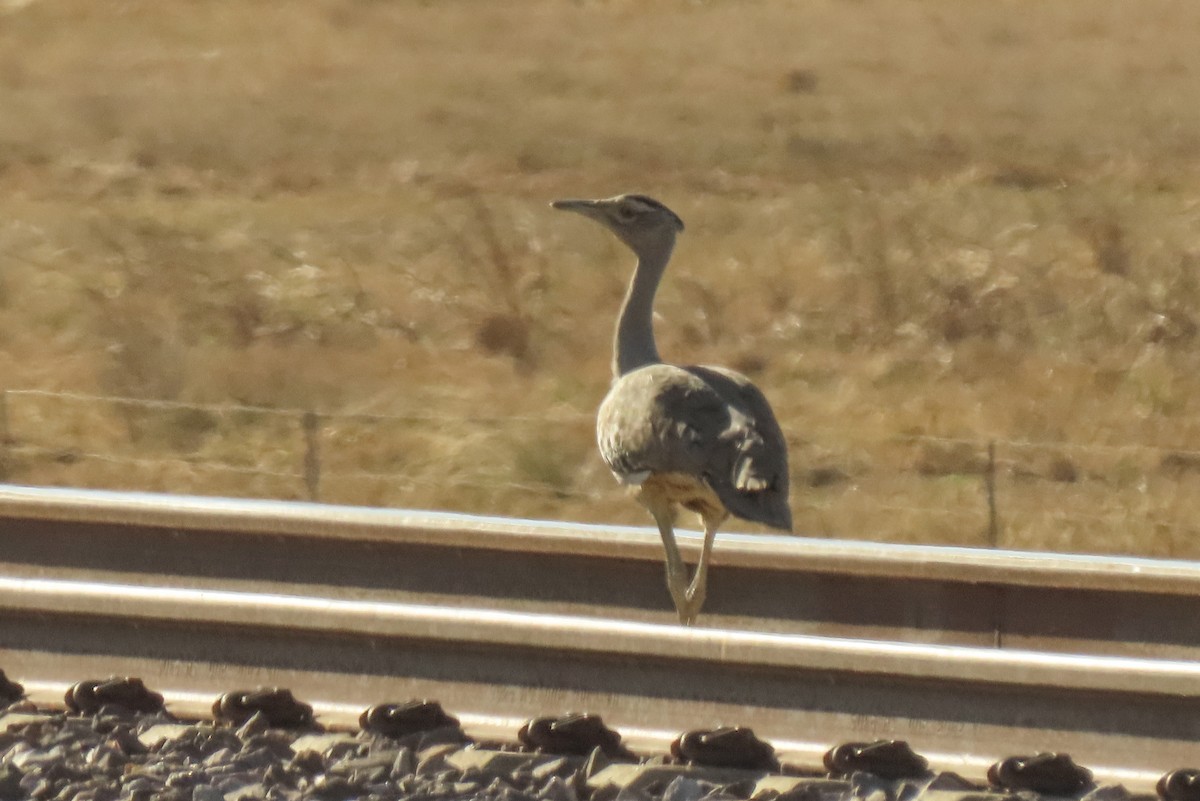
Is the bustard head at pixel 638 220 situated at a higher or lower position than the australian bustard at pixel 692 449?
higher

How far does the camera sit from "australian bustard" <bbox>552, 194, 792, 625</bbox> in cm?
690

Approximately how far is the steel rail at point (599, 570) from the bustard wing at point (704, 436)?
23.7 inches

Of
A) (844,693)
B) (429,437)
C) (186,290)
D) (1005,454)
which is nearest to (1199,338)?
(1005,454)

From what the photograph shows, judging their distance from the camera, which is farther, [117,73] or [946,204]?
[117,73]

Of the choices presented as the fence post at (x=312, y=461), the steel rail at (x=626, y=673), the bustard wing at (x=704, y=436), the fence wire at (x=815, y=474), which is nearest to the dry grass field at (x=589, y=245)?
the fence wire at (x=815, y=474)

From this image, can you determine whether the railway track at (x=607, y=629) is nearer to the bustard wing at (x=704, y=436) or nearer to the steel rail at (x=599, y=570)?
the steel rail at (x=599, y=570)

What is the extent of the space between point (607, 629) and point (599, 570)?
175 centimetres

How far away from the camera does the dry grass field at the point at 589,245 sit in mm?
14266

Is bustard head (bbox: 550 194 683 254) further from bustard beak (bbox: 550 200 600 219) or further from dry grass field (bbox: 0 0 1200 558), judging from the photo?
dry grass field (bbox: 0 0 1200 558)

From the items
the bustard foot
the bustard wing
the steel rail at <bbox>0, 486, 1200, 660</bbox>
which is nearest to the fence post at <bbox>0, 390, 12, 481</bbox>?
the steel rail at <bbox>0, 486, 1200, 660</bbox>

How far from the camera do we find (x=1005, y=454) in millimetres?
Answer: 14398

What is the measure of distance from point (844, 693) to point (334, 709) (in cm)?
153

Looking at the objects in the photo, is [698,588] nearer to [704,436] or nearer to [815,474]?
[704,436]

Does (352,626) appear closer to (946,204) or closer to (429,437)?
(429,437)
